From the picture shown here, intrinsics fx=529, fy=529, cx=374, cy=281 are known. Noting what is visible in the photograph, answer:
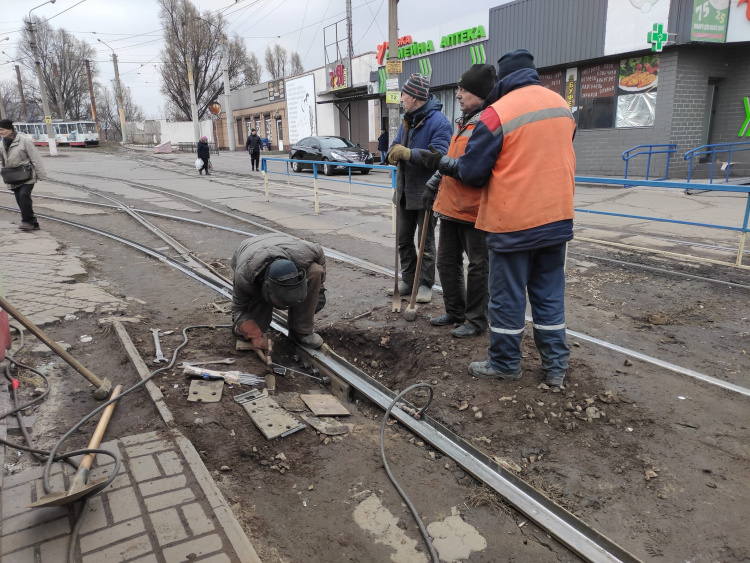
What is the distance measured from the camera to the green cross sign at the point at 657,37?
45.2 feet

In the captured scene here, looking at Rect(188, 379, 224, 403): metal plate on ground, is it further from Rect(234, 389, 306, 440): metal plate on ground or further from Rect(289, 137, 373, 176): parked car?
Rect(289, 137, 373, 176): parked car

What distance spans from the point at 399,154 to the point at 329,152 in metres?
15.4

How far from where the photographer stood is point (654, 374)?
357 centimetres

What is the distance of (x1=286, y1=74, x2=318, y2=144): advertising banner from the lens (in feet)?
105

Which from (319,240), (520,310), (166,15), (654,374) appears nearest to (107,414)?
(520,310)

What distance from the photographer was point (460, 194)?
3.85 metres

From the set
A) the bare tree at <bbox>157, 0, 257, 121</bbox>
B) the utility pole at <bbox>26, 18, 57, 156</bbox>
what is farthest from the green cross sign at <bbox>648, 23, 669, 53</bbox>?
the bare tree at <bbox>157, 0, 257, 121</bbox>

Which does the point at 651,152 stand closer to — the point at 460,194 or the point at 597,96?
the point at 597,96

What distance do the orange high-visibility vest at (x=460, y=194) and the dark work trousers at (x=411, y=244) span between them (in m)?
0.75

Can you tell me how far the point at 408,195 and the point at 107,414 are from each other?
2938 millimetres

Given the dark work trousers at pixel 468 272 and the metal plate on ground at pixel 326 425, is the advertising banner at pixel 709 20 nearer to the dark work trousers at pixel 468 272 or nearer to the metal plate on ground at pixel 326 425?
the dark work trousers at pixel 468 272

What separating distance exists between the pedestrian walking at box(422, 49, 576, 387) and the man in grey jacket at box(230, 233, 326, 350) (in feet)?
4.26

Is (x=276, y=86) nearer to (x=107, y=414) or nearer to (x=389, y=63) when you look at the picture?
(x=389, y=63)

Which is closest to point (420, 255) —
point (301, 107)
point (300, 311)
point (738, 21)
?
point (300, 311)
